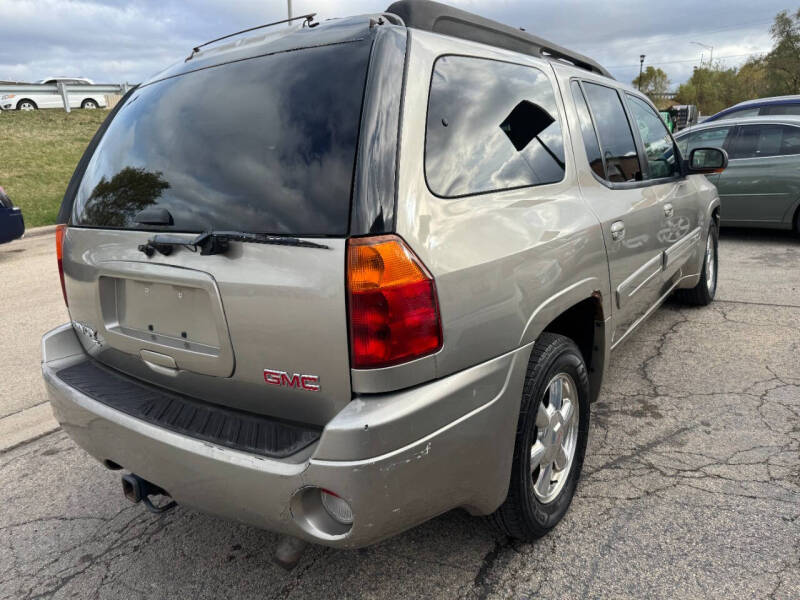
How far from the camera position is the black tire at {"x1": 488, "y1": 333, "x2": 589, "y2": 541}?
7.03 feet

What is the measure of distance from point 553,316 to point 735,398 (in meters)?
2.00

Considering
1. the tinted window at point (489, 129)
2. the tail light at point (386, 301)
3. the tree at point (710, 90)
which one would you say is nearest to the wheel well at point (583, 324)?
the tinted window at point (489, 129)

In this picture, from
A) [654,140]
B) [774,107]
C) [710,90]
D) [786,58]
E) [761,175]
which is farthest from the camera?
[710,90]

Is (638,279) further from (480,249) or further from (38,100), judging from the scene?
(38,100)

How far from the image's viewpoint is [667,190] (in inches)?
148

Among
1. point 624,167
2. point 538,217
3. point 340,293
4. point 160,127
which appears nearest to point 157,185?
point 160,127

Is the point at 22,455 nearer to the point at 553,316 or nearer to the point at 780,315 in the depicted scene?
the point at 553,316

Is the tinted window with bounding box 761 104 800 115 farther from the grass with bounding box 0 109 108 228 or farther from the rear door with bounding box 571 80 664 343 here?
the grass with bounding box 0 109 108 228

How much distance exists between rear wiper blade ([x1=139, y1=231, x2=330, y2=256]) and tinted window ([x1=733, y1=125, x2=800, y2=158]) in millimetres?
8265

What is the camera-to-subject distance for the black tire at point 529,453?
2143mm

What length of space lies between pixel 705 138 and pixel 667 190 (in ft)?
19.4

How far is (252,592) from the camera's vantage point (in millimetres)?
2219

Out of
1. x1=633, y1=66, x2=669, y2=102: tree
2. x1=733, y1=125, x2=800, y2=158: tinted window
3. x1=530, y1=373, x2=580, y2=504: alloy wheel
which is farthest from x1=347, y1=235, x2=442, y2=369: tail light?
x1=633, y1=66, x2=669, y2=102: tree

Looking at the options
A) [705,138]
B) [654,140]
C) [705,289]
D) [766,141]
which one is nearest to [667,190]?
[654,140]
